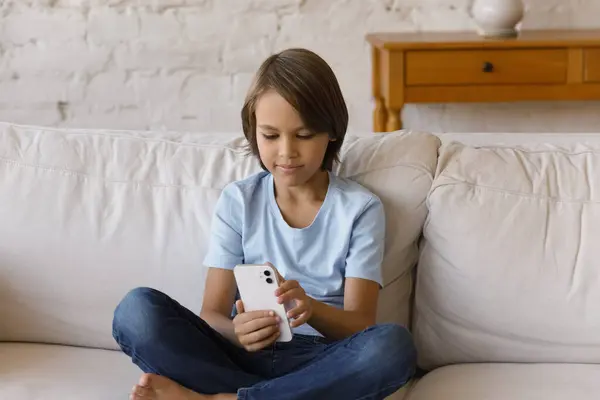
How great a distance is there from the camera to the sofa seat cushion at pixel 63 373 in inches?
55.9

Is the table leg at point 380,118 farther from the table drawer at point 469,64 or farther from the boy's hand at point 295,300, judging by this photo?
the boy's hand at point 295,300

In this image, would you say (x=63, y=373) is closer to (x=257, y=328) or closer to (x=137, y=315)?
(x=137, y=315)

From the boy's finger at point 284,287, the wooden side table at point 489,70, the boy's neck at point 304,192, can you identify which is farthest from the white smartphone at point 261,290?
the wooden side table at point 489,70

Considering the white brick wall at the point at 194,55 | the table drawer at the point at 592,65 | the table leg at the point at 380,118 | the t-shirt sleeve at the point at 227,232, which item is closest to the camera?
the t-shirt sleeve at the point at 227,232

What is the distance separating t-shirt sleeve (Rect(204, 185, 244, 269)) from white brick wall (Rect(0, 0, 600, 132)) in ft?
4.83

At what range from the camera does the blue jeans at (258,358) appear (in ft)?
4.30

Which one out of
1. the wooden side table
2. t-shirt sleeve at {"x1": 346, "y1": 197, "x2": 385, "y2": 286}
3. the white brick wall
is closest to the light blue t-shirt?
t-shirt sleeve at {"x1": 346, "y1": 197, "x2": 385, "y2": 286}

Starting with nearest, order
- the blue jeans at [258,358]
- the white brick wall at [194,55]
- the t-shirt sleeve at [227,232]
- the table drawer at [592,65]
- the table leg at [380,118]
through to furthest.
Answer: the blue jeans at [258,358]
the t-shirt sleeve at [227,232]
the table drawer at [592,65]
the table leg at [380,118]
the white brick wall at [194,55]

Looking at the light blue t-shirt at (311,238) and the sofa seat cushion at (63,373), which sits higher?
the light blue t-shirt at (311,238)

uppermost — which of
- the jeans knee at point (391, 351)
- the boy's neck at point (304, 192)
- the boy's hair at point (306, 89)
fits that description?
the boy's hair at point (306, 89)

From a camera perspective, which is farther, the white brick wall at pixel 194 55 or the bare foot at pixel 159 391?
the white brick wall at pixel 194 55

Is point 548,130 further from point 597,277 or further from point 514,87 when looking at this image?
point 597,277

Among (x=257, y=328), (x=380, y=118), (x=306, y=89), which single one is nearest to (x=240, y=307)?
(x=257, y=328)

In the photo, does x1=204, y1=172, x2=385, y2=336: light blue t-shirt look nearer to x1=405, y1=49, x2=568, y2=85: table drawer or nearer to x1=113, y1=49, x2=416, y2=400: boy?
x1=113, y1=49, x2=416, y2=400: boy
